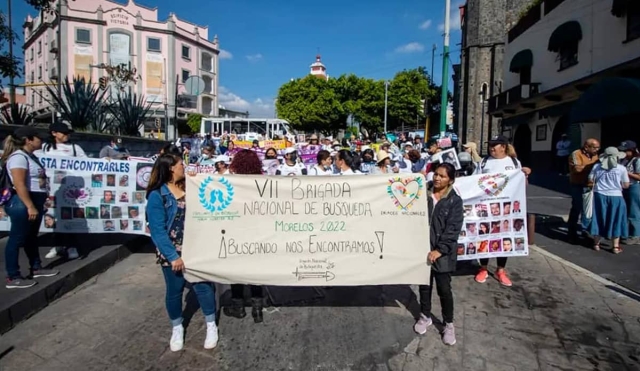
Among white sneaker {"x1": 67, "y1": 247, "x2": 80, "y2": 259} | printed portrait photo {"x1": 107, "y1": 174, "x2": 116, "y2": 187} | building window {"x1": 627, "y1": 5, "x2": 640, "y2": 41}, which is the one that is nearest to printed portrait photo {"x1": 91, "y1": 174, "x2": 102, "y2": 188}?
printed portrait photo {"x1": 107, "y1": 174, "x2": 116, "y2": 187}

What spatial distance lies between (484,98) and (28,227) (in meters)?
32.3

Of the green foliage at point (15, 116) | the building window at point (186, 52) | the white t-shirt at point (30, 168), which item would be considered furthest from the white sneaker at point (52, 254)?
the building window at point (186, 52)

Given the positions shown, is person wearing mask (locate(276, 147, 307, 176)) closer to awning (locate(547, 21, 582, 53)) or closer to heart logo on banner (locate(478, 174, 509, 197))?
heart logo on banner (locate(478, 174, 509, 197))

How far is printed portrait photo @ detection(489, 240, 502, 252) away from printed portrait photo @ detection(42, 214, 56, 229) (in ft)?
18.6

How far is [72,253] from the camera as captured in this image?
5641mm

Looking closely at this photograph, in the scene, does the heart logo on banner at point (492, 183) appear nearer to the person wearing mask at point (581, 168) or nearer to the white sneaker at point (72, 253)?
the person wearing mask at point (581, 168)

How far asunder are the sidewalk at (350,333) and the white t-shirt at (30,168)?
50.2 inches

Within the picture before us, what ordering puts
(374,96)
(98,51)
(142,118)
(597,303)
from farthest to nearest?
(374,96) → (98,51) → (142,118) → (597,303)

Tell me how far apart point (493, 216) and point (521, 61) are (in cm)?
2158

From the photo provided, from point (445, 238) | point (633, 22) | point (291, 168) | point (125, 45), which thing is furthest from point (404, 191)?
point (125, 45)

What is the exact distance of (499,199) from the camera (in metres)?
5.03

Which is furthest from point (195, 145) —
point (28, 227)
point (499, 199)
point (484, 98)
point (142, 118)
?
point (484, 98)

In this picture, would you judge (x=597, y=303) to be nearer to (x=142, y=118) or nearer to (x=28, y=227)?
(x=28, y=227)

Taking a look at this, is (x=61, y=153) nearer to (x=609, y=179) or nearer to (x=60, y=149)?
(x=60, y=149)
